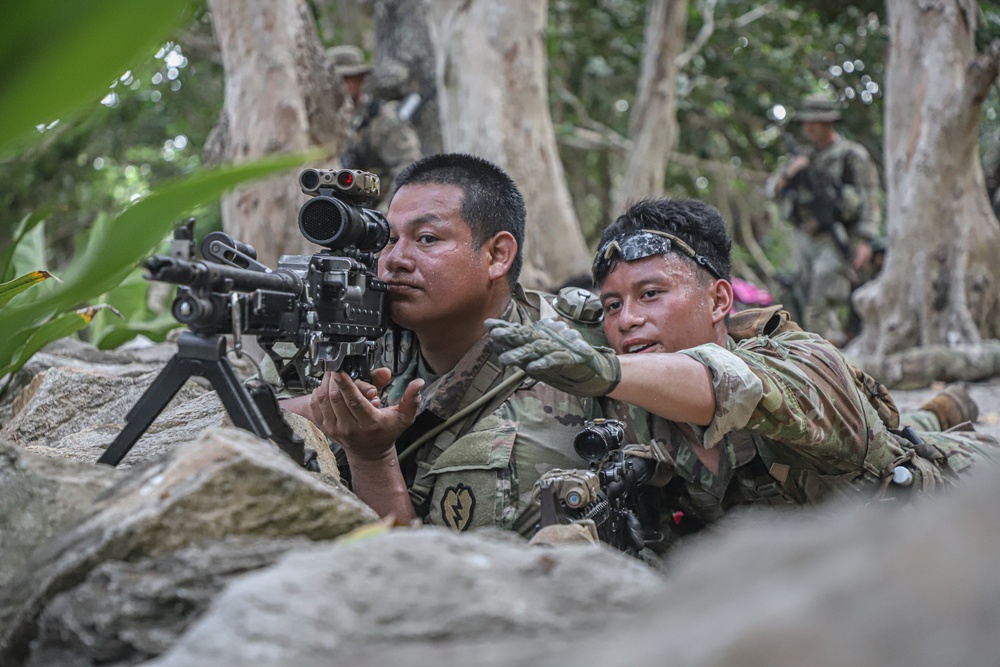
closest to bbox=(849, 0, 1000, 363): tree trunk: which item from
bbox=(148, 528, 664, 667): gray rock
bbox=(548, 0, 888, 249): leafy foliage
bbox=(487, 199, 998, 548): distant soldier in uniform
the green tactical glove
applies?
bbox=(487, 199, 998, 548): distant soldier in uniform

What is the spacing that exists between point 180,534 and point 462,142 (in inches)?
190

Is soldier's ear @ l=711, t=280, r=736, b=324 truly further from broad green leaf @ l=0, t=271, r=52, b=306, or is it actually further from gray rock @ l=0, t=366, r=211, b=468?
broad green leaf @ l=0, t=271, r=52, b=306

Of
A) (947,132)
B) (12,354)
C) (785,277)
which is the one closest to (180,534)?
(12,354)

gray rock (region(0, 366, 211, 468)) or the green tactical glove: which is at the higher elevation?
the green tactical glove

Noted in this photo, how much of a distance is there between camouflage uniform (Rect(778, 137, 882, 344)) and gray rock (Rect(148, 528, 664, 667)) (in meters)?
8.84

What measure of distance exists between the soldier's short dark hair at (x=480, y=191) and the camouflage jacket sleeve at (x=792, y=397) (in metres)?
0.91

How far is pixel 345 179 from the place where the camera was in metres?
2.37

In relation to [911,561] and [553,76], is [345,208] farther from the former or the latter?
[553,76]

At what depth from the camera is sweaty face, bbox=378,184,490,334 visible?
2799 mm

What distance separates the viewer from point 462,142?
236 inches

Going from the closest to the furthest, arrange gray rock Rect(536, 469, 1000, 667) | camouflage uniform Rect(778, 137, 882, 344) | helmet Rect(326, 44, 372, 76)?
1. gray rock Rect(536, 469, 1000, 667)
2. helmet Rect(326, 44, 372, 76)
3. camouflage uniform Rect(778, 137, 882, 344)

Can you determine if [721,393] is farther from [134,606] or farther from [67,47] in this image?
[67,47]

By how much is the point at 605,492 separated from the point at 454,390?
728 mm

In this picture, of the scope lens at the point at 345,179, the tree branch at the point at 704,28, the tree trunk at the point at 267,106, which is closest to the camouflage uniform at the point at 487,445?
the scope lens at the point at 345,179
